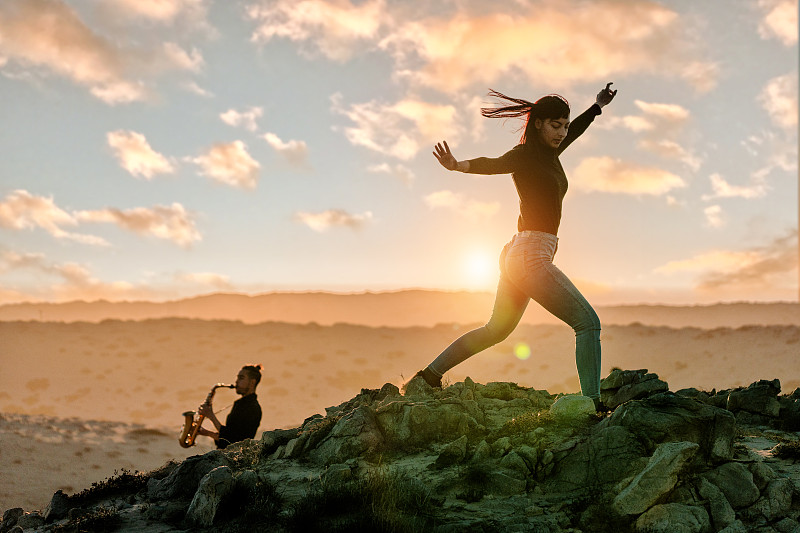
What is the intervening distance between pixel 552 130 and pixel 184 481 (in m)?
5.02

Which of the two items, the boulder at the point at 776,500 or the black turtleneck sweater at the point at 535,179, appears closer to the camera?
the boulder at the point at 776,500

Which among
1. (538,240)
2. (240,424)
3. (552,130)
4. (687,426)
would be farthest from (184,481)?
(552,130)

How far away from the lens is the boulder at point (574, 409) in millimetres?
5691

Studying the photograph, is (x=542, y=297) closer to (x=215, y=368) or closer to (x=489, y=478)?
(x=489, y=478)

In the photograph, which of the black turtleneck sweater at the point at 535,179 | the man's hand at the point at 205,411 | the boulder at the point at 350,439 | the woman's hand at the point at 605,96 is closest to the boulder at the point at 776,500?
the black turtleneck sweater at the point at 535,179

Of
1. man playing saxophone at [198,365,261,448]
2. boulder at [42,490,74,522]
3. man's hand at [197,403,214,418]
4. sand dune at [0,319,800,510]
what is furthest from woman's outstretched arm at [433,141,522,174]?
sand dune at [0,319,800,510]

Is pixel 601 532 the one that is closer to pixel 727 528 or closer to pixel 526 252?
pixel 727 528

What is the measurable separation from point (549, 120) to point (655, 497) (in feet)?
11.2

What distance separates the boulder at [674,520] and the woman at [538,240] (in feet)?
4.36

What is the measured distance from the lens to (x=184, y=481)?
6250mm

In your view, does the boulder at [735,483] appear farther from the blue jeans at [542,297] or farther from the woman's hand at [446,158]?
the woman's hand at [446,158]

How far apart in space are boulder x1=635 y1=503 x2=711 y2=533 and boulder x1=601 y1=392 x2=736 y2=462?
1.92ft

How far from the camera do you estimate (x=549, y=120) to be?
5.94m

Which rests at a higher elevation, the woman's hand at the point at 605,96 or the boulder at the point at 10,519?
the woman's hand at the point at 605,96
